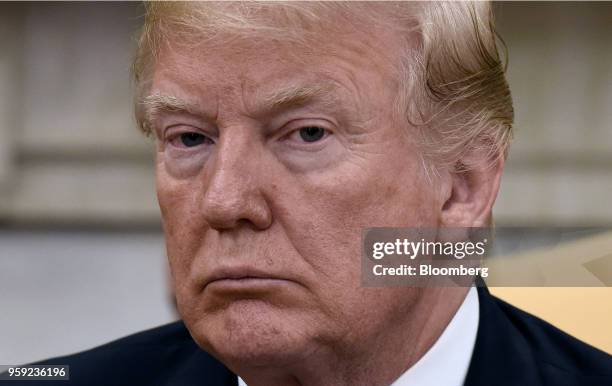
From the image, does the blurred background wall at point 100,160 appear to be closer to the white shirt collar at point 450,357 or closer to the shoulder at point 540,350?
the shoulder at point 540,350

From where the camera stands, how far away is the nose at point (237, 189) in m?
1.61

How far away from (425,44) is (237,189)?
1.38ft

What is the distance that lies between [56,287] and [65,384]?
1.90m

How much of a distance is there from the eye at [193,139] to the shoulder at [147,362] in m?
0.50

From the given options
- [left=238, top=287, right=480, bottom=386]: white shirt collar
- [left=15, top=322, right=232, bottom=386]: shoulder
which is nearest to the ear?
[left=238, top=287, right=480, bottom=386]: white shirt collar

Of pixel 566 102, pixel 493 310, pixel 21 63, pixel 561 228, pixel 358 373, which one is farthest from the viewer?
pixel 21 63

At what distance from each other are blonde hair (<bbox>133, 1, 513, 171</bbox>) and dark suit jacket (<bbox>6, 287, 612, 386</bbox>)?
1.12 ft

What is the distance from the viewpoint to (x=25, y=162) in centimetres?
384

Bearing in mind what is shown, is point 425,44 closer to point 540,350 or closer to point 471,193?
point 471,193

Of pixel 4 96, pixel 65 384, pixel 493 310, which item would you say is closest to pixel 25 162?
pixel 4 96

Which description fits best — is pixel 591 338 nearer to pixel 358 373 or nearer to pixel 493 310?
pixel 493 310

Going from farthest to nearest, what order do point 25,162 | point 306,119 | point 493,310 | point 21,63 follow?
point 21,63, point 25,162, point 493,310, point 306,119

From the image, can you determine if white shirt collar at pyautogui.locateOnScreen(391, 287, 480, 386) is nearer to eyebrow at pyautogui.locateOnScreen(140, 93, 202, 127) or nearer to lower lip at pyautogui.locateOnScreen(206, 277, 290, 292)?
lower lip at pyautogui.locateOnScreen(206, 277, 290, 292)

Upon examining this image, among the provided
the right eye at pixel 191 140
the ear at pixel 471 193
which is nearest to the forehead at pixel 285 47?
the right eye at pixel 191 140
